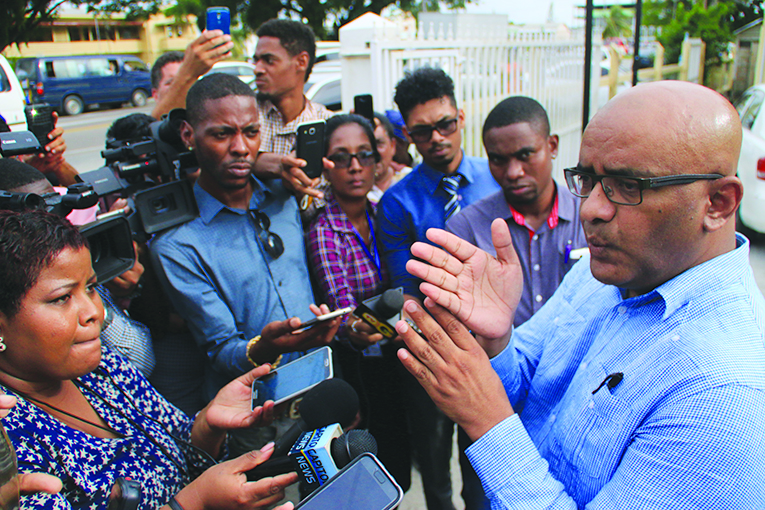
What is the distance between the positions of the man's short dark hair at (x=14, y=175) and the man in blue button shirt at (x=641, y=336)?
1.82m

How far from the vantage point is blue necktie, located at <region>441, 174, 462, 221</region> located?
2.98 metres

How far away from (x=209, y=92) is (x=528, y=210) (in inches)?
65.2

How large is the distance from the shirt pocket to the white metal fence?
4.87 metres

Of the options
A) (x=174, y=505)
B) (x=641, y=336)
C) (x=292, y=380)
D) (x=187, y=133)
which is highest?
(x=187, y=133)

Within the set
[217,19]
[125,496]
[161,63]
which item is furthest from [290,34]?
[125,496]

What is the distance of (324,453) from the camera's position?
135 cm

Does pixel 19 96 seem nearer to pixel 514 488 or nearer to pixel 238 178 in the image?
pixel 238 178

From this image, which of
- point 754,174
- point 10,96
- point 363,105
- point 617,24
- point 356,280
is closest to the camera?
point 356,280

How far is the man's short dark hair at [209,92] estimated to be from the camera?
244 centimetres

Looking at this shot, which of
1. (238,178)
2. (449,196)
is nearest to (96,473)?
(238,178)

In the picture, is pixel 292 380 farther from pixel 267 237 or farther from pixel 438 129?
pixel 438 129

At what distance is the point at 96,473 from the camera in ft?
4.68

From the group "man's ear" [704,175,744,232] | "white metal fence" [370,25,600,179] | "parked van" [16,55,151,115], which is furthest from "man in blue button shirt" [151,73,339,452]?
"parked van" [16,55,151,115]

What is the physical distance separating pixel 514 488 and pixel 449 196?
1.98 metres
